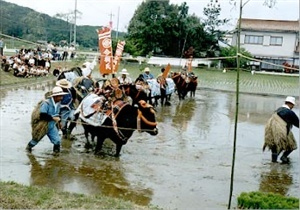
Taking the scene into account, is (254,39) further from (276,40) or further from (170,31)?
(170,31)

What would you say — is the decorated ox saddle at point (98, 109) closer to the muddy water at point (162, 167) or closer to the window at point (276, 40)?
the muddy water at point (162, 167)

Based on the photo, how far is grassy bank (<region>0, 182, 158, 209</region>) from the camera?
20.8 ft

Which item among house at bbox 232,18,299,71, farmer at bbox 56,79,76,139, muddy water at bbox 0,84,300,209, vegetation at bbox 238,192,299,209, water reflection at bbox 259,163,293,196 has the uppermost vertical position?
house at bbox 232,18,299,71

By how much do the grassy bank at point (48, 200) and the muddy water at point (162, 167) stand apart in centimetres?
65

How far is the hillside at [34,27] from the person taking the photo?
58.6m

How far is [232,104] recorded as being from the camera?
22.2 metres

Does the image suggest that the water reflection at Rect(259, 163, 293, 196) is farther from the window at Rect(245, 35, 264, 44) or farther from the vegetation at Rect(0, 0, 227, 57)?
the window at Rect(245, 35, 264, 44)

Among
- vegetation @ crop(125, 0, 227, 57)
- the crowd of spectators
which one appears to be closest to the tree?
vegetation @ crop(125, 0, 227, 57)

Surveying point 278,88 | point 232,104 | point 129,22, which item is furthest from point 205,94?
point 129,22

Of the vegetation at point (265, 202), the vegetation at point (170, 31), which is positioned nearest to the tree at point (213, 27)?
the vegetation at point (170, 31)

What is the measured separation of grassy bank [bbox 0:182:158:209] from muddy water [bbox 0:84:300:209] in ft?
2.12

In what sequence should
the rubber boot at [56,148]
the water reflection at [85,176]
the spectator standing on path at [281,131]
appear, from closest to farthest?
the water reflection at [85,176] < the rubber boot at [56,148] < the spectator standing on path at [281,131]

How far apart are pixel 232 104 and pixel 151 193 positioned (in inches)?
590

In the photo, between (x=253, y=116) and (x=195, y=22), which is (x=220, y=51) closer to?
(x=195, y=22)
